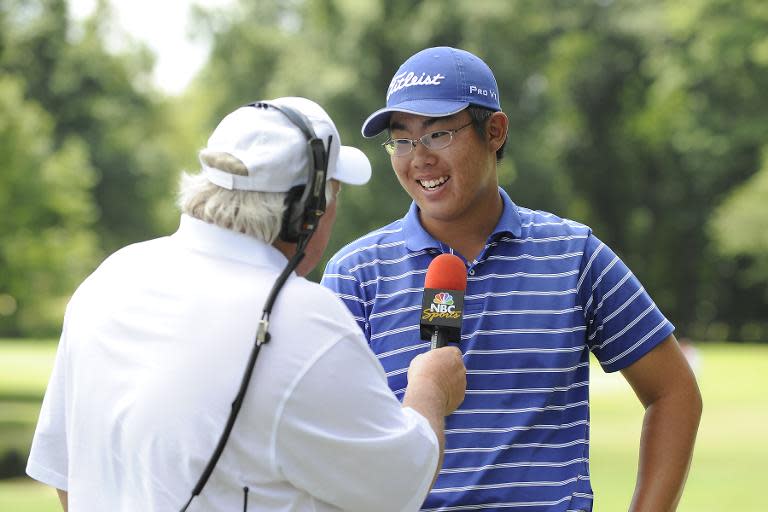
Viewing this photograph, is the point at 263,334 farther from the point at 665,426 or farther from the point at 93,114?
the point at 93,114

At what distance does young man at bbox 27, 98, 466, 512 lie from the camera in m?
2.19

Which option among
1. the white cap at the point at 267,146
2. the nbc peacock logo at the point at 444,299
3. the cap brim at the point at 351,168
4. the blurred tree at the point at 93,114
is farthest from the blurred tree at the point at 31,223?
the white cap at the point at 267,146

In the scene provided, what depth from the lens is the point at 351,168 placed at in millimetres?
2572

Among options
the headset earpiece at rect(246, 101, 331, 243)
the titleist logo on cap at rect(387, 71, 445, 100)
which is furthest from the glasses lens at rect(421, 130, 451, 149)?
the headset earpiece at rect(246, 101, 331, 243)

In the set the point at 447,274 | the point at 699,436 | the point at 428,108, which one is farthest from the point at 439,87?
the point at 699,436

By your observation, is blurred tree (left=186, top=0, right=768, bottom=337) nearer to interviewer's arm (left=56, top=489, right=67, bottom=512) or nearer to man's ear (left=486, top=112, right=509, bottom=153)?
man's ear (left=486, top=112, right=509, bottom=153)

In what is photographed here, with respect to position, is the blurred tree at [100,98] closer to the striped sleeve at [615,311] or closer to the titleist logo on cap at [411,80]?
the titleist logo on cap at [411,80]

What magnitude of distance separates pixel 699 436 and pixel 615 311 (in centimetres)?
1728

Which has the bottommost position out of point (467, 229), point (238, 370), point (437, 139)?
point (238, 370)

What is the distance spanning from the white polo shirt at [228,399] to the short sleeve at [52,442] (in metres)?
0.16

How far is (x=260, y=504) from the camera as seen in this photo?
2.22 m

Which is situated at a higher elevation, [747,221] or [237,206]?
[237,206]

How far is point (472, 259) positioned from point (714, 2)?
40.8 meters

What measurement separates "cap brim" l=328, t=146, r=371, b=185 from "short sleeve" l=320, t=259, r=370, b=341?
0.73 metres
